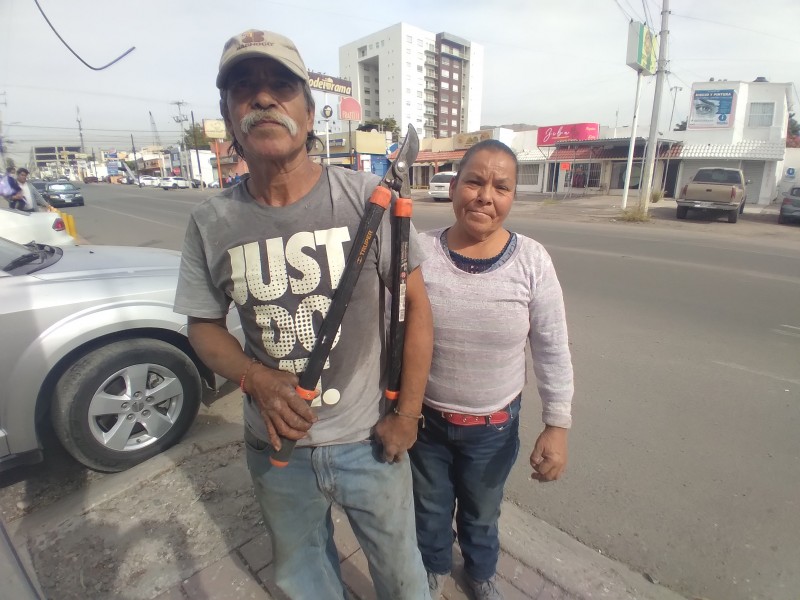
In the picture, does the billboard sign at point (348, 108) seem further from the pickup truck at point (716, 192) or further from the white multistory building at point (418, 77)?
the white multistory building at point (418, 77)

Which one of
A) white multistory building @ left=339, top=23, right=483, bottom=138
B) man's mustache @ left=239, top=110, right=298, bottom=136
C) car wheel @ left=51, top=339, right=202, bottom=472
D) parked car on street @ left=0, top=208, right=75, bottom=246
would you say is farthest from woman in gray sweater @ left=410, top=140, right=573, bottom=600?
white multistory building @ left=339, top=23, right=483, bottom=138

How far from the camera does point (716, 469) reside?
270 cm

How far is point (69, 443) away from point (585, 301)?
5446 millimetres

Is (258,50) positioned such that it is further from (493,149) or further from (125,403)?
(125,403)

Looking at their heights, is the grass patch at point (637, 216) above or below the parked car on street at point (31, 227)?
below

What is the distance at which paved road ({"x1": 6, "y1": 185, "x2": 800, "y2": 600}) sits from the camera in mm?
2137

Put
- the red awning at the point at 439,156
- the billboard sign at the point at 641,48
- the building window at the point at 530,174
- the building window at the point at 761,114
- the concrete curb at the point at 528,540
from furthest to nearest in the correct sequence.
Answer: the red awning at the point at 439,156 < the building window at the point at 530,174 < the building window at the point at 761,114 < the billboard sign at the point at 641,48 < the concrete curb at the point at 528,540

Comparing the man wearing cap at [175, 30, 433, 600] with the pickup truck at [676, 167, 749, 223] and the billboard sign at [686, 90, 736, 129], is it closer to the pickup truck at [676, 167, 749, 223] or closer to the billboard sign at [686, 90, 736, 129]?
the pickup truck at [676, 167, 749, 223]

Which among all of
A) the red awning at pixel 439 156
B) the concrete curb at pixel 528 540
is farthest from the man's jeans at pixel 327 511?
the red awning at pixel 439 156

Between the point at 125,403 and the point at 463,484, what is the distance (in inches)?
80.6

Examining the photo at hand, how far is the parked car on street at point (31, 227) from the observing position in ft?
20.0

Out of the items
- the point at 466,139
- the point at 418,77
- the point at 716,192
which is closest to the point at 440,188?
the point at 716,192

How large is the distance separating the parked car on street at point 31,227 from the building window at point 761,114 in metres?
33.6

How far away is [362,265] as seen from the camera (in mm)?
1244
